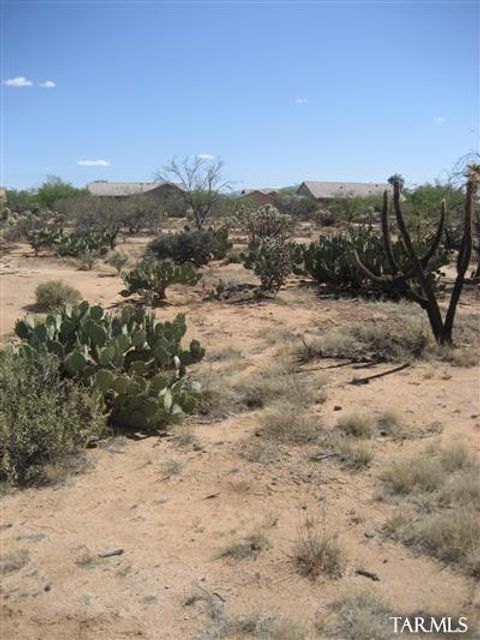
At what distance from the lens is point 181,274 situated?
580 inches

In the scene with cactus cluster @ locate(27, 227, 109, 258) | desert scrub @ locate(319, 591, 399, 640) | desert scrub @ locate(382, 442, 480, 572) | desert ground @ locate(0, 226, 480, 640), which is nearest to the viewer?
desert scrub @ locate(319, 591, 399, 640)

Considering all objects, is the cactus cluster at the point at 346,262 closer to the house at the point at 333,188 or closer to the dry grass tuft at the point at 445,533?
the dry grass tuft at the point at 445,533

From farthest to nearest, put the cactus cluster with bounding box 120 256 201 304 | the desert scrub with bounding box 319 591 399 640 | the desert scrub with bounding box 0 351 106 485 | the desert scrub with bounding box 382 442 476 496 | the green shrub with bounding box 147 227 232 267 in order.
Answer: the green shrub with bounding box 147 227 232 267 → the cactus cluster with bounding box 120 256 201 304 → the desert scrub with bounding box 0 351 106 485 → the desert scrub with bounding box 382 442 476 496 → the desert scrub with bounding box 319 591 399 640

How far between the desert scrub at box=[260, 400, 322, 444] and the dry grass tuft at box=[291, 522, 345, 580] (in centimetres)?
187

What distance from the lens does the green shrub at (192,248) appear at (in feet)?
69.4

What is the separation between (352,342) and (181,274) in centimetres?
583

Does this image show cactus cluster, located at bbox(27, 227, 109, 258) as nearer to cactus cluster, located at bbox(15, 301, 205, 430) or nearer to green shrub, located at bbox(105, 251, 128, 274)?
green shrub, located at bbox(105, 251, 128, 274)

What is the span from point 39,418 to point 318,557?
2.56 m

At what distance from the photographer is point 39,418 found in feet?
17.4

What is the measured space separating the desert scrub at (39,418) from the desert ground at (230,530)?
7.6 inches

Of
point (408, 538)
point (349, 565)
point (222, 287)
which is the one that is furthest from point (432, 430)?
point (222, 287)

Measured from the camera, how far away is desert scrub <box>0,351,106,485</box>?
5.23 meters

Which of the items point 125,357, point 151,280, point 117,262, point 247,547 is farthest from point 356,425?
point 117,262

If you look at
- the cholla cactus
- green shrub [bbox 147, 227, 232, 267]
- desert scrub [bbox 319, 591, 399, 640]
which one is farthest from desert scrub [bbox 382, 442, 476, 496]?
the cholla cactus
